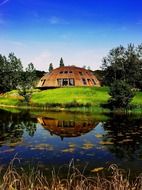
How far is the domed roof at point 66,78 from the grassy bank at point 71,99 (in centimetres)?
1607

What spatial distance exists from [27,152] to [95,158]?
13.9 feet

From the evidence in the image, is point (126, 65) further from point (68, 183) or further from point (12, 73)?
point (68, 183)

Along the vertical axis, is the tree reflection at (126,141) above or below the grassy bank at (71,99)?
below

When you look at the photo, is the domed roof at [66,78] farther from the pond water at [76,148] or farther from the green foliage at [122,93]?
the pond water at [76,148]

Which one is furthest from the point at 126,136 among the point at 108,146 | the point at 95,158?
the point at 95,158

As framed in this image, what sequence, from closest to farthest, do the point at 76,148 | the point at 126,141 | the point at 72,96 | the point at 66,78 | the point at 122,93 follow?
the point at 76,148 < the point at 126,141 < the point at 122,93 < the point at 72,96 < the point at 66,78

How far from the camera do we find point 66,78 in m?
96.0

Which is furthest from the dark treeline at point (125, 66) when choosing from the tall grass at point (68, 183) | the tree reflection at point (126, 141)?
the tall grass at point (68, 183)

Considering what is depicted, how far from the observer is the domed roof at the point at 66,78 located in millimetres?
95488

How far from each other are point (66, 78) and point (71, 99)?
92.5ft

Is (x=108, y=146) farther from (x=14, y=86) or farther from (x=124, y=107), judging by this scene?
(x=14, y=86)

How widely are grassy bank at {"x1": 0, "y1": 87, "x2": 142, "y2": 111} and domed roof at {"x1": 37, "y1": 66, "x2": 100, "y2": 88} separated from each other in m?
16.1

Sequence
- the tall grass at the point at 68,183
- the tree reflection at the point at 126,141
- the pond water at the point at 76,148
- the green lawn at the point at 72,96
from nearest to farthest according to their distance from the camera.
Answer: the tall grass at the point at 68,183 < the pond water at the point at 76,148 < the tree reflection at the point at 126,141 < the green lawn at the point at 72,96

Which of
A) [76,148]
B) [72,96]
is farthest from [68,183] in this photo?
[72,96]
